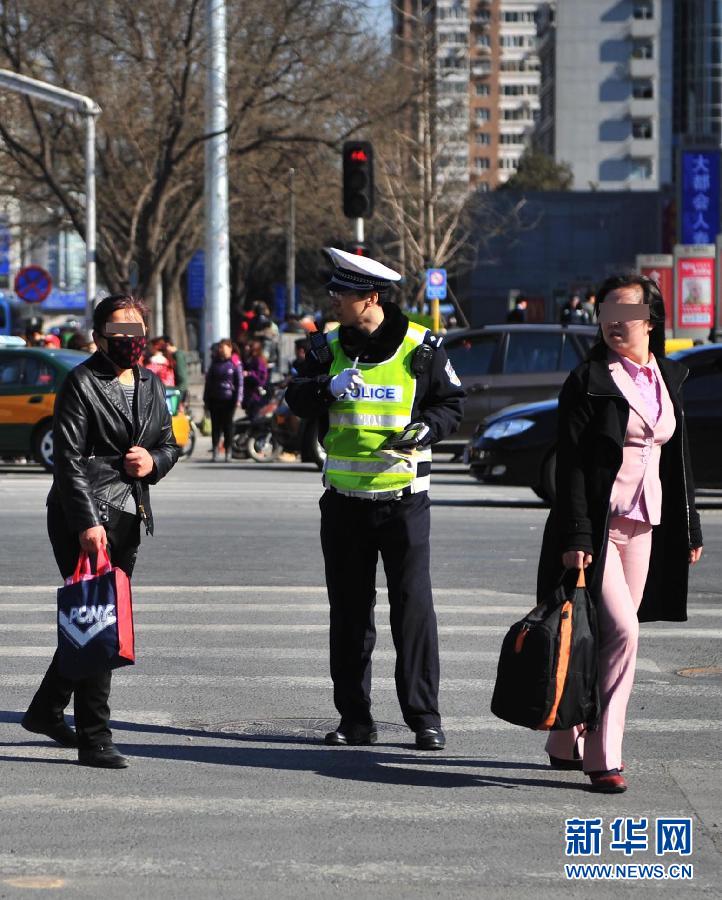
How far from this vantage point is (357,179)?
83.2ft

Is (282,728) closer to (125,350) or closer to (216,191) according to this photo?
(125,350)

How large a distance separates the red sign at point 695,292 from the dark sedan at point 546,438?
55.3 feet

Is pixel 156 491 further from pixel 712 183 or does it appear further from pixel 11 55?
pixel 712 183

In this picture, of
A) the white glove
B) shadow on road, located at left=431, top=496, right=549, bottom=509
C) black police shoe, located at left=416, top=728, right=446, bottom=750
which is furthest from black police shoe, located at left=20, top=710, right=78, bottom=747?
shadow on road, located at left=431, top=496, right=549, bottom=509

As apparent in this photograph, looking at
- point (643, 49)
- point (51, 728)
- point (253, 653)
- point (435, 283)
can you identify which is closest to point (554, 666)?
point (51, 728)

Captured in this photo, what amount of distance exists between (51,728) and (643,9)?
12389cm

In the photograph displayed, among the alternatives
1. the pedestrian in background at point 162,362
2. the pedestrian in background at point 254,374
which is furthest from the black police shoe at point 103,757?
the pedestrian in background at point 254,374

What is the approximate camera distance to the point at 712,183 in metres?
47.4

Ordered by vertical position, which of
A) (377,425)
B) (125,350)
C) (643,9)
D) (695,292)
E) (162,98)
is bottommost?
(377,425)

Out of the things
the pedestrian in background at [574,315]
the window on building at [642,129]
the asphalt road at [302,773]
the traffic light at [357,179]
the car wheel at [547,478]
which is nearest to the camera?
the asphalt road at [302,773]

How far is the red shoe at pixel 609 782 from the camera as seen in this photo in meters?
6.07

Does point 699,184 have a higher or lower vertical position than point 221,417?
higher

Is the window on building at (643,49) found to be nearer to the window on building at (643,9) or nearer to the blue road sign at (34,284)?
the window on building at (643,9)

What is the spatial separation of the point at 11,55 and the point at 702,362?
22.1 metres
